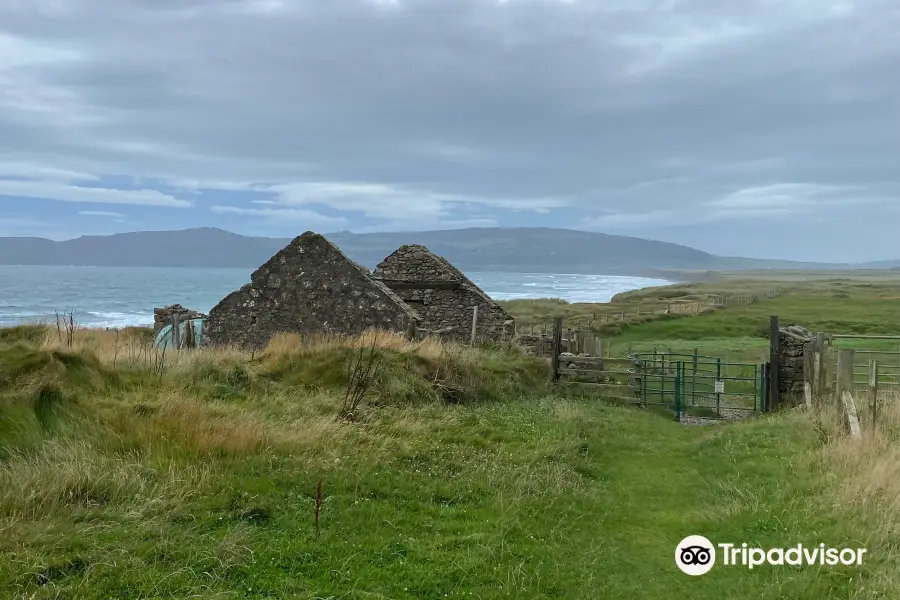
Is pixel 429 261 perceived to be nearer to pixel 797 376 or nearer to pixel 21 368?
pixel 797 376

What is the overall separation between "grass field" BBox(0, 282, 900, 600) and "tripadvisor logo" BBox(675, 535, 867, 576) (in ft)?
0.42

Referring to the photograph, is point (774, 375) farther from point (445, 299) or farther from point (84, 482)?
point (84, 482)

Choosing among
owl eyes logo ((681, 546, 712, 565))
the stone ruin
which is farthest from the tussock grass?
the stone ruin

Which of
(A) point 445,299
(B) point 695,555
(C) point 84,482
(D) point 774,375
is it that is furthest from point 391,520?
(A) point 445,299

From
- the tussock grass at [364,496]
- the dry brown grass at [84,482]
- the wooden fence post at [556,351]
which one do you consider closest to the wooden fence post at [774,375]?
the wooden fence post at [556,351]

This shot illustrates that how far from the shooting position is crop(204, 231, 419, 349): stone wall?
61.3 feet

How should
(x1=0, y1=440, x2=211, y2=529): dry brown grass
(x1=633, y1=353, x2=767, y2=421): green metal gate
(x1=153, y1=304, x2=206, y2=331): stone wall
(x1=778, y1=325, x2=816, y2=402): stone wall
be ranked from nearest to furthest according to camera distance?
(x1=0, y1=440, x2=211, y2=529): dry brown grass → (x1=778, y1=325, x2=816, y2=402): stone wall → (x1=633, y1=353, x2=767, y2=421): green metal gate → (x1=153, y1=304, x2=206, y2=331): stone wall

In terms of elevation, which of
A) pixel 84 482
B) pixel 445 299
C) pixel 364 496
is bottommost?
pixel 364 496

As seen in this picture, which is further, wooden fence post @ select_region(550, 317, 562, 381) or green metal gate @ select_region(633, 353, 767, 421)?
wooden fence post @ select_region(550, 317, 562, 381)

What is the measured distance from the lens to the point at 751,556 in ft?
21.4

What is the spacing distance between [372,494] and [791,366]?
14927mm

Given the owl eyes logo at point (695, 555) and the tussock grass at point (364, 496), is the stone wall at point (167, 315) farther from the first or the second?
the owl eyes logo at point (695, 555)

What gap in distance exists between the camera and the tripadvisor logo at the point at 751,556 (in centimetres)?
613

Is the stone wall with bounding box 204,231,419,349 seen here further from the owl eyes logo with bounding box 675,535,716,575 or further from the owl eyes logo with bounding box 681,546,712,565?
the owl eyes logo with bounding box 681,546,712,565
